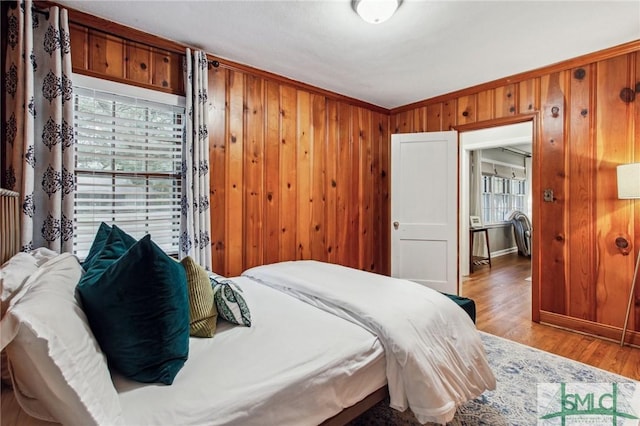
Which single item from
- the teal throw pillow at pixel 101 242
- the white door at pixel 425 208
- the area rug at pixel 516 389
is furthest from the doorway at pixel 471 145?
the teal throw pillow at pixel 101 242

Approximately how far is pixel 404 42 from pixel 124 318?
2627 mm

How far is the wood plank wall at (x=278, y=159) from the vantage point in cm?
250

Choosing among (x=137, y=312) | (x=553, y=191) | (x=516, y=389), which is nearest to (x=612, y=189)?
(x=553, y=191)

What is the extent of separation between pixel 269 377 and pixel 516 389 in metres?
1.78

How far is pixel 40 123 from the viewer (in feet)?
6.67

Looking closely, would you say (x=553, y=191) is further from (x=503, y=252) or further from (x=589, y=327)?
(x=503, y=252)

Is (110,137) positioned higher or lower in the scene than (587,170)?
higher

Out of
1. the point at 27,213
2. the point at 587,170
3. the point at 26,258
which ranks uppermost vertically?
the point at 587,170

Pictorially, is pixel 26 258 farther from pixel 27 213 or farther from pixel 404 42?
pixel 404 42

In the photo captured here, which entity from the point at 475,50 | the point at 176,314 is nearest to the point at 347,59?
the point at 475,50

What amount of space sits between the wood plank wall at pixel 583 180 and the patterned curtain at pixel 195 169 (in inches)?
117

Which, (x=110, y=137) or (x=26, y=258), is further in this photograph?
(x=110, y=137)

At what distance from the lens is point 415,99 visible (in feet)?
13.1

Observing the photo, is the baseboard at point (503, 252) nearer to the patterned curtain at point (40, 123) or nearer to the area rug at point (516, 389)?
the area rug at point (516, 389)
